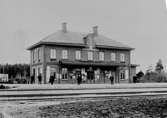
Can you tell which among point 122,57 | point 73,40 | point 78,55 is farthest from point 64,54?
point 122,57

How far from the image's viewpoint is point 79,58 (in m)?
49.3

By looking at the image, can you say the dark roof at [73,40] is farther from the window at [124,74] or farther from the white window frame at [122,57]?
the window at [124,74]

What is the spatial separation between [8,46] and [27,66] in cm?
740

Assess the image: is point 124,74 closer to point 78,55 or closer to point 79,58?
point 79,58

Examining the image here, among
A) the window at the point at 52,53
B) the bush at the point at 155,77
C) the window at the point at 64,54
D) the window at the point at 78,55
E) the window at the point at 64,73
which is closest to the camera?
the window at the point at 64,73

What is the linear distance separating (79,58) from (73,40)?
2.92m

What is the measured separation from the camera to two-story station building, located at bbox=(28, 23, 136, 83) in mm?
46188

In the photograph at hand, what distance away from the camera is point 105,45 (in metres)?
50.7

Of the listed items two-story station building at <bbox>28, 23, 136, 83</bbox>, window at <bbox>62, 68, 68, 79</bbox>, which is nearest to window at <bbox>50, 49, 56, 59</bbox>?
two-story station building at <bbox>28, 23, 136, 83</bbox>

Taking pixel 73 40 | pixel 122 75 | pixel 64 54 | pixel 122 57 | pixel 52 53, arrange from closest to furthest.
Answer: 1. pixel 52 53
2. pixel 64 54
3. pixel 73 40
4. pixel 122 75
5. pixel 122 57

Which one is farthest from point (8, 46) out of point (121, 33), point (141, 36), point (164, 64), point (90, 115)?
point (90, 115)

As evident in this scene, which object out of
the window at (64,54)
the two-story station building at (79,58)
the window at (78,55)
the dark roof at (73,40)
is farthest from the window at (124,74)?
the window at (64,54)

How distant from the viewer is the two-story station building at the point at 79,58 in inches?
1818

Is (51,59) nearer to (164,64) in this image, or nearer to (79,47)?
(79,47)
